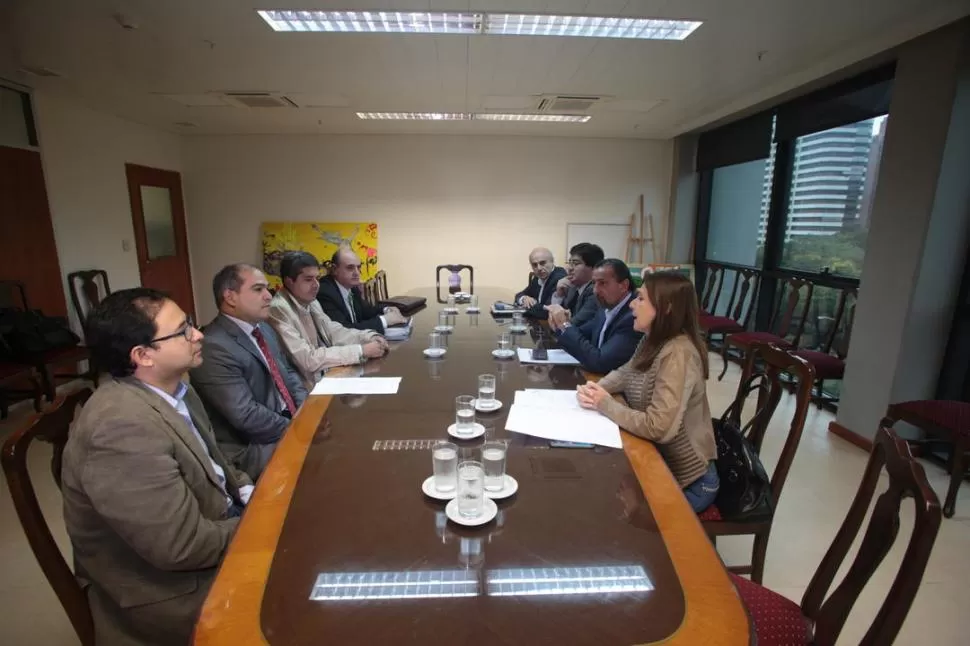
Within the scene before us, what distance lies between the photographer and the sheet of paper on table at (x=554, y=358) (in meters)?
2.33

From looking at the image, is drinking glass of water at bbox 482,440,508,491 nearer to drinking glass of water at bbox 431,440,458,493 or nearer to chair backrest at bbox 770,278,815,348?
drinking glass of water at bbox 431,440,458,493

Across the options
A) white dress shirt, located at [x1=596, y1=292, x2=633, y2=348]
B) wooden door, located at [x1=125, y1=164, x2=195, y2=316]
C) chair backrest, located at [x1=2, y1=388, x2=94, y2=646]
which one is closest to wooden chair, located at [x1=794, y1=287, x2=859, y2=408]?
white dress shirt, located at [x1=596, y1=292, x2=633, y2=348]

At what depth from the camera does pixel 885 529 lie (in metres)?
1.01

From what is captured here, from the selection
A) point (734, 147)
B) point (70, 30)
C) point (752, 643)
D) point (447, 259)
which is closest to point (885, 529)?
point (752, 643)

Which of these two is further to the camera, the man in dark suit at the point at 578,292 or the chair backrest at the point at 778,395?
the man in dark suit at the point at 578,292

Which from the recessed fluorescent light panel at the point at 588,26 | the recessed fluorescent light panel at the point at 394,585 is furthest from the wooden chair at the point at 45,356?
the recessed fluorescent light panel at the point at 588,26

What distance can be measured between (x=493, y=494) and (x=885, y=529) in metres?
0.84

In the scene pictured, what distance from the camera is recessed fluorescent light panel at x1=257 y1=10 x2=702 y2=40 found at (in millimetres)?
2676

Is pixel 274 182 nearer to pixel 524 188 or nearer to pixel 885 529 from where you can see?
pixel 524 188

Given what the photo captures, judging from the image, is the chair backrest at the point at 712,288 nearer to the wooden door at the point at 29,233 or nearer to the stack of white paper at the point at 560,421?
the stack of white paper at the point at 560,421

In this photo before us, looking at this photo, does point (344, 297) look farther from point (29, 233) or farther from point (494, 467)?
point (29, 233)

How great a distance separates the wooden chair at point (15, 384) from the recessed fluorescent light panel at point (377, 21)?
9.57 ft

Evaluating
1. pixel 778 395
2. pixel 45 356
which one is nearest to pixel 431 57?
pixel 778 395

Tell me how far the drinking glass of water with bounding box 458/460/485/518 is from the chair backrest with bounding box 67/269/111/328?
4.85 meters
